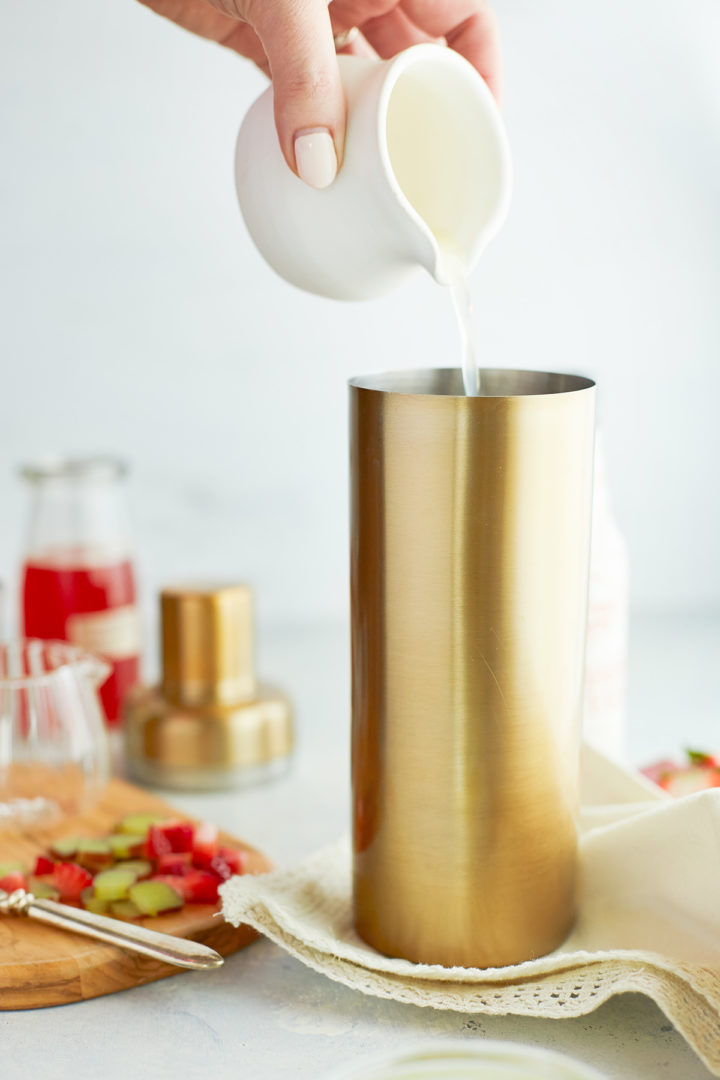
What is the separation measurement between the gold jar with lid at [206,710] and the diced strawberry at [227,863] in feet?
0.75

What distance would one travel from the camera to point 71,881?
716 millimetres

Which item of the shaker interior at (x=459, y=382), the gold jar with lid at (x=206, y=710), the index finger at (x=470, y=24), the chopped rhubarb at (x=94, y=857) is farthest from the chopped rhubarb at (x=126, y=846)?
the index finger at (x=470, y=24)

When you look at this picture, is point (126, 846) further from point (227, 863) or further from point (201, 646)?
point (201, 646)

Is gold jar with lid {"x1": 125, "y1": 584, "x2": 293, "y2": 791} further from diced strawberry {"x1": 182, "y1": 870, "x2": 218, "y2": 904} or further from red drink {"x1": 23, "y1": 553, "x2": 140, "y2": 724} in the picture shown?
diced strawberry {"x1": 182, "y1": 870, "x2": 218, "y2": 904}

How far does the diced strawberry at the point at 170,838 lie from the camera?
2.47 ft

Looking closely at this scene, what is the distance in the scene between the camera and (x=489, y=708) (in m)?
0.59

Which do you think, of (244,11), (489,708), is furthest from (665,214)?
(489,708)

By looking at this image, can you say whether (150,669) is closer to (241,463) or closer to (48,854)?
(241,463)

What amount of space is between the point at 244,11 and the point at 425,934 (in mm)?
510

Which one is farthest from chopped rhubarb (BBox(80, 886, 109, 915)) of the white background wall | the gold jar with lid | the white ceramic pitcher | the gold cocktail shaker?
the white background wall

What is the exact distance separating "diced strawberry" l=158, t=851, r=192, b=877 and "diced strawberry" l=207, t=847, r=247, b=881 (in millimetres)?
16

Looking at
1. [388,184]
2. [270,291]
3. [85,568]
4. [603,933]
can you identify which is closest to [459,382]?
[388,184]

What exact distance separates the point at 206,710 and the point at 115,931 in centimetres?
36

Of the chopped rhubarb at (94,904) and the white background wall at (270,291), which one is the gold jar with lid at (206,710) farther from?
the white background wall at (270,291)
